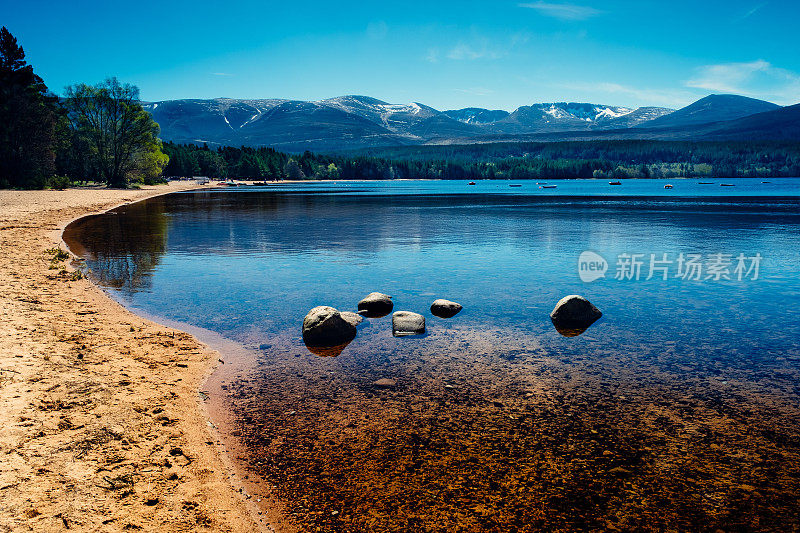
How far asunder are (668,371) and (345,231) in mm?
32660

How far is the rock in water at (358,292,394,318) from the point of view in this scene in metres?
17.1

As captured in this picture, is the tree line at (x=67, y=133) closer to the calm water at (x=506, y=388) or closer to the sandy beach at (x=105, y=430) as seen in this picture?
the calm water at (x=506, y=388)

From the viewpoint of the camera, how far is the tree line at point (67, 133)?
81.1 m

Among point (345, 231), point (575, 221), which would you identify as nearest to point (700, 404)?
point (345, 231)

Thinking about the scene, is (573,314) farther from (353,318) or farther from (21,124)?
(21,124)

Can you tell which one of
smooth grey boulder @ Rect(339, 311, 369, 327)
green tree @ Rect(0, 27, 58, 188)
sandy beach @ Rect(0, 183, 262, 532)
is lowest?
smooth grey boulder @ Rect(339, 311, 369, 327)

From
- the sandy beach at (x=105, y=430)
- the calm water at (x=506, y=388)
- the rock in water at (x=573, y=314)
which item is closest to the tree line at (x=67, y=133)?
the calm water at (x=506, y=388)

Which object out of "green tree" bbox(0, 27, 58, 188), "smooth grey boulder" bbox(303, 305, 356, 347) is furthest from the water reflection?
"green tree" bbox(0, 27, 58, 188)

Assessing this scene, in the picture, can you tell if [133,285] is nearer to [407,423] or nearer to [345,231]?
[407,423]

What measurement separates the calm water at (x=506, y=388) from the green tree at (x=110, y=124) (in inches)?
3878

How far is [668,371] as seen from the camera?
480 inches

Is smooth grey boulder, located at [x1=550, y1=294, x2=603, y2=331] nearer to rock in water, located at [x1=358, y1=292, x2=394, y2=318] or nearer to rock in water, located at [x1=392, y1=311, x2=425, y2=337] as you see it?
rock in water, located at [x1=392, y1=311, x2=425, y2=337]

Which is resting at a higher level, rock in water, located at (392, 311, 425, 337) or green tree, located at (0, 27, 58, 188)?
green tree, located at (0, 27, 58, 188)

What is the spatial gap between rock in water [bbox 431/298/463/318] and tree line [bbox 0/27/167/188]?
9073 centimetres
